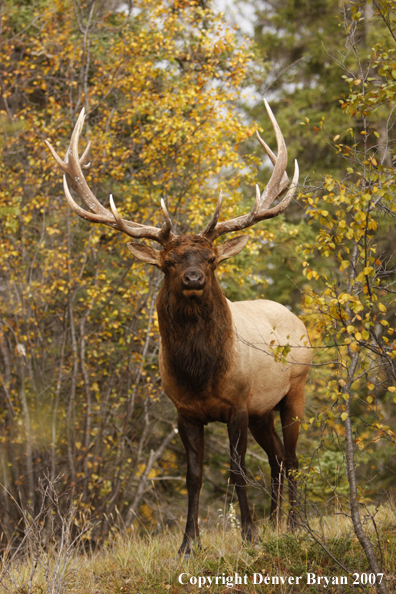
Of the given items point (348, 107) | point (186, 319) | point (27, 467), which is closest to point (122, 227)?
point (186, 319)

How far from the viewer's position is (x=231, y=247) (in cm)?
531

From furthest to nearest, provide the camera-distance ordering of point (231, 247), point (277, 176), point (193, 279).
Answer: point (277, 176) → point (231, 247) → point (193, 279)

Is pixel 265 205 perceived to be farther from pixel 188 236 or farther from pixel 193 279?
pixel 193 279

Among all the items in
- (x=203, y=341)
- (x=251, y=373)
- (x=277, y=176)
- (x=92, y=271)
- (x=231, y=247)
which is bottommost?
(x=92, y=271)

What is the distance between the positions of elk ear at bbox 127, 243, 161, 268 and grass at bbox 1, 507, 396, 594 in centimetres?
222

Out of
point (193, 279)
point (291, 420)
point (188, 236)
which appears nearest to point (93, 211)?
point (188, 236)

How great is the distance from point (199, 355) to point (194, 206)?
4.46 metres

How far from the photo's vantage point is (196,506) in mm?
5043

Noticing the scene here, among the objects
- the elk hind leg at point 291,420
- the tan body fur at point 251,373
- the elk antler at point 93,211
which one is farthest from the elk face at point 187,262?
the elk hind leg at point 291,420

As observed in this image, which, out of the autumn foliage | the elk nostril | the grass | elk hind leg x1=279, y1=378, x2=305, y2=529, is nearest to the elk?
the elk nostril

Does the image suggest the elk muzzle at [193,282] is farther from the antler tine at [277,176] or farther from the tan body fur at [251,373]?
the antler tine at [277,176]

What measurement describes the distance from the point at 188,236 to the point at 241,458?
1768 millimetres

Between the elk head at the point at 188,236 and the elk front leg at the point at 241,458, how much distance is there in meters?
1.19

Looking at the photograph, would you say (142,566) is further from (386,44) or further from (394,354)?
(386,44)
